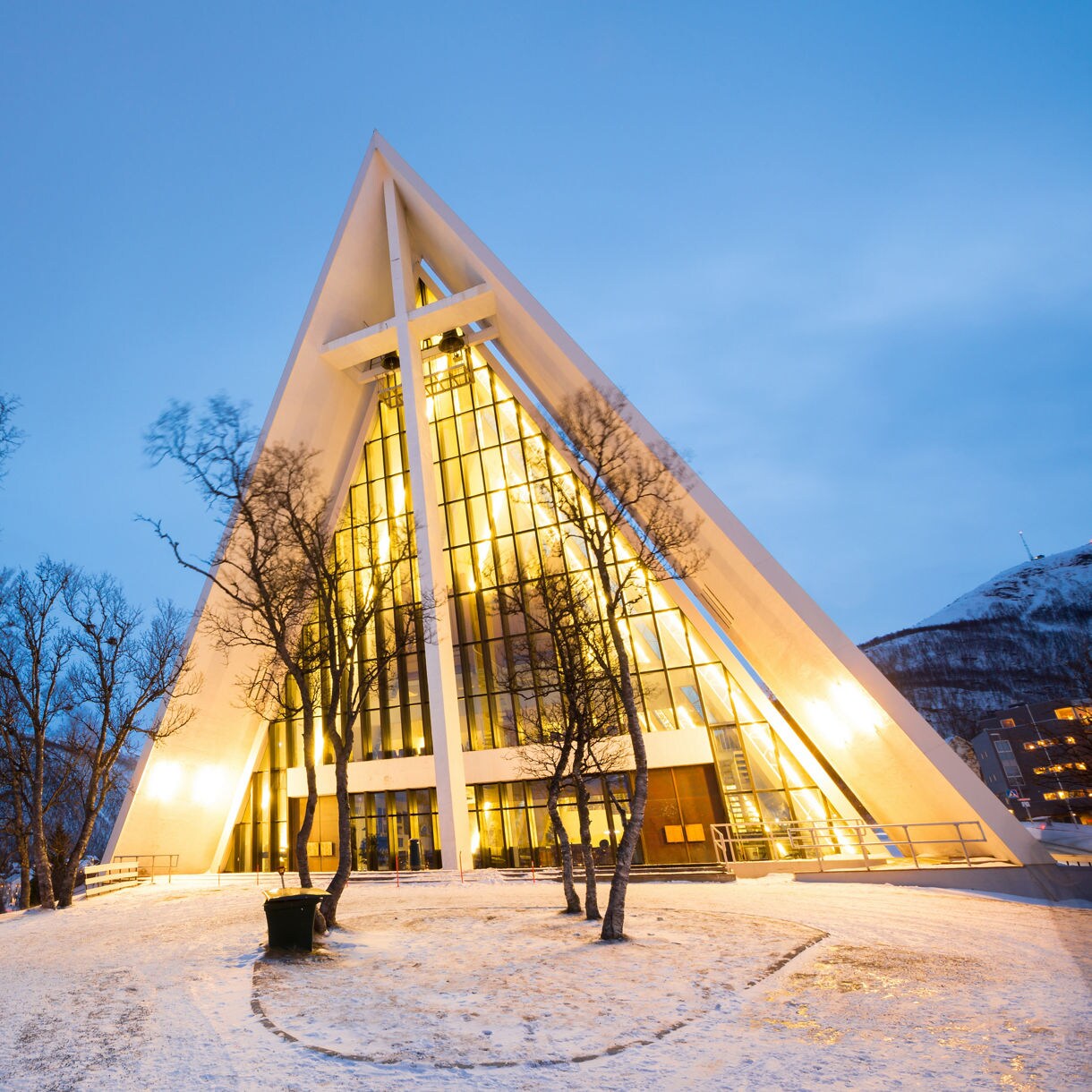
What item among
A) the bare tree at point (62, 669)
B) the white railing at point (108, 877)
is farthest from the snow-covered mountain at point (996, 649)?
the bare tree at point (62, 669)

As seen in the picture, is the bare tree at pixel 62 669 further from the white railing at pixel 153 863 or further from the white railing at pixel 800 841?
the white railing at pixel 800 841

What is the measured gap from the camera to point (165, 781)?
71.7ft

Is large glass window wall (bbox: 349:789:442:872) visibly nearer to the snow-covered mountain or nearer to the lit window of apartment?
the lit window of apartment

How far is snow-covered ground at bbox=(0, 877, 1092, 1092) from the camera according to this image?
13.5ft

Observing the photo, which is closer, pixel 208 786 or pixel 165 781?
pixel 165 781

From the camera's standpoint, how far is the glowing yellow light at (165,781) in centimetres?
2134

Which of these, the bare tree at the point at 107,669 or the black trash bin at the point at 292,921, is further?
the bare tree at the point at 107,669

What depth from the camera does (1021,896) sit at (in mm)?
11492

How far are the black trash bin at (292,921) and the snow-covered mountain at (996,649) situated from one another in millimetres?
119897

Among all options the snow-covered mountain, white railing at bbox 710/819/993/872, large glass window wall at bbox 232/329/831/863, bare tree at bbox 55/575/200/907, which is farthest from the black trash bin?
the snow-covered mountain

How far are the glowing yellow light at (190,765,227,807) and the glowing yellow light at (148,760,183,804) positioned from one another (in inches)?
30.0

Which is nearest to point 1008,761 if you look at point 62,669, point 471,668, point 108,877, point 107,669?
point 471,668

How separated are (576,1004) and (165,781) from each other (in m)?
22.2

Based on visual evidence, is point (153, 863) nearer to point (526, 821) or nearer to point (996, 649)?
point (526, 821)
